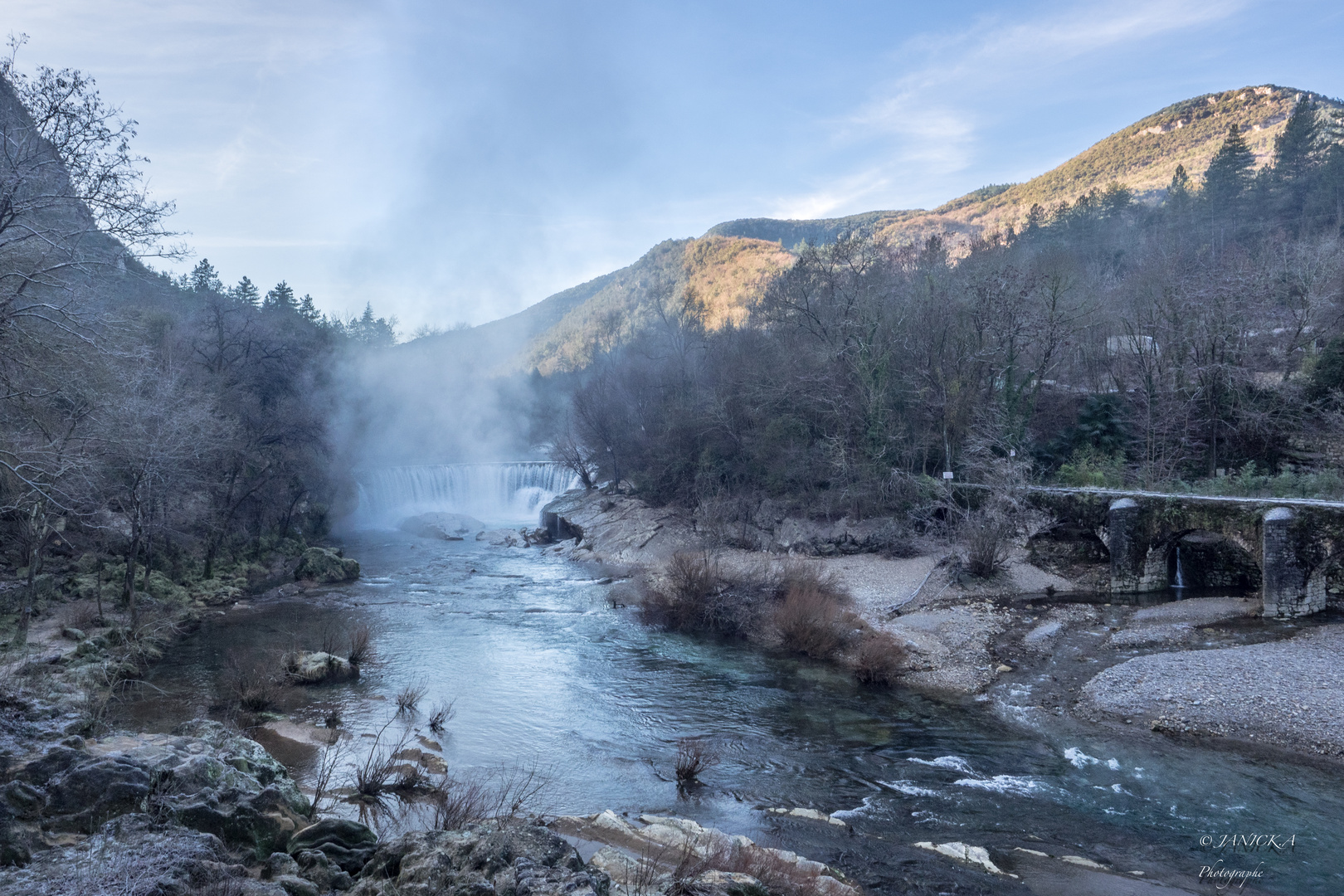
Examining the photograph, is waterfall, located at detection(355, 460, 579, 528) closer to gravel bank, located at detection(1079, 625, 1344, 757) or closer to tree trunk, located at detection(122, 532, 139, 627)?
tree trunk, located at detection(122, 532, 139, 627)

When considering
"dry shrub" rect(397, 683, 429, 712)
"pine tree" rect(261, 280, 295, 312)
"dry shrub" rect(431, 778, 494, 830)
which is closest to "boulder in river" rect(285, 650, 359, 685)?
"dry shrub" rect(397, 683, 429, 712)

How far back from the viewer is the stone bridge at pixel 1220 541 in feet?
54.5

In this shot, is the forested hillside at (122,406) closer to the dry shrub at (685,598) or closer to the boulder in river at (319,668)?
the boulder in river at (319,668)

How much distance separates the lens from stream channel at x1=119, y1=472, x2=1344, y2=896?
28.9ft

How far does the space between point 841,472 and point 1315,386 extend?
57.5 feet

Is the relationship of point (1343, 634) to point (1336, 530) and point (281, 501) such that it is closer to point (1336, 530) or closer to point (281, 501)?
point (1336, 530)

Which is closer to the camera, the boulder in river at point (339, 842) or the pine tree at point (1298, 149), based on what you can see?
the boulder in river at point (339, 842)

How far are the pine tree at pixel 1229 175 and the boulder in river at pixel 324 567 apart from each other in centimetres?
6193

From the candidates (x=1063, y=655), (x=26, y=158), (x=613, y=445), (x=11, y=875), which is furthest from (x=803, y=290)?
(x=11, y=875)

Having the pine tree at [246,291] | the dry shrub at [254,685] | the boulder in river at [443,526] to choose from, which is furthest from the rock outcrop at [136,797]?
the pine tree at [246,291]

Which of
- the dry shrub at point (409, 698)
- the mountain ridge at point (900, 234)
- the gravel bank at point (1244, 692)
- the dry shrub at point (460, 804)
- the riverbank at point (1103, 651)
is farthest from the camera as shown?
the mountain ridge at point (900, 234)

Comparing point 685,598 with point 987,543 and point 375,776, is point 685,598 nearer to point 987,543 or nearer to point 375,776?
point 987,543

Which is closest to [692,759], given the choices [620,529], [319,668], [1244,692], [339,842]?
[339,842]

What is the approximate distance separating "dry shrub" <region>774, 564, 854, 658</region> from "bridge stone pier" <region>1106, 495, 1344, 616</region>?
9804 mm
